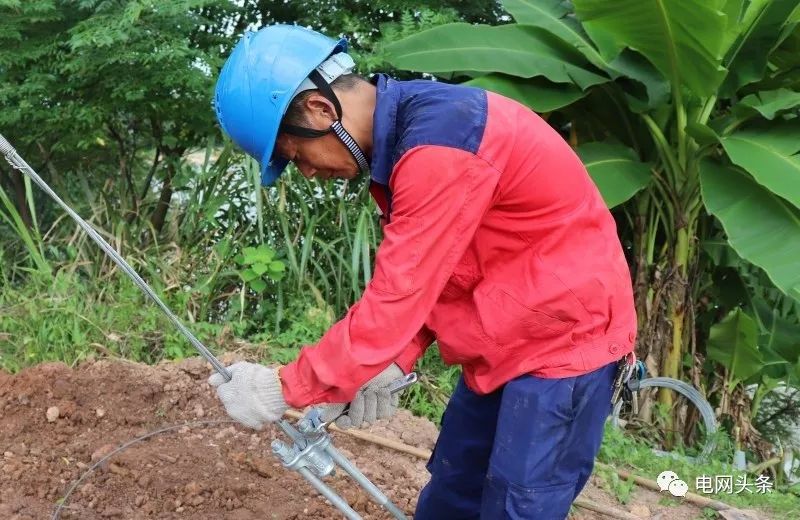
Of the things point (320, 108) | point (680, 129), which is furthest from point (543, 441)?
point (680, 129)

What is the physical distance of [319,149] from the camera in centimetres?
208

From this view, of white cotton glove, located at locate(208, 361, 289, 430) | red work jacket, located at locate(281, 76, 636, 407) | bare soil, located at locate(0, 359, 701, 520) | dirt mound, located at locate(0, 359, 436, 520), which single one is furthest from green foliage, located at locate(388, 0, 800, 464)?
white cotton glove, located at locate(208, 361, 289, 430)

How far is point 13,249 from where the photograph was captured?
211 inches

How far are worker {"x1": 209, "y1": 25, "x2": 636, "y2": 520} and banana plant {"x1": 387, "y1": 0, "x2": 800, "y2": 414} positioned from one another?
1.91 m

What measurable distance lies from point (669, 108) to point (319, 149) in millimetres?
3157

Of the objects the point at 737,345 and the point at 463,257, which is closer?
the point at 463,257

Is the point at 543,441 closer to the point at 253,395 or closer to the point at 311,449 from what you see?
the point at 311,449

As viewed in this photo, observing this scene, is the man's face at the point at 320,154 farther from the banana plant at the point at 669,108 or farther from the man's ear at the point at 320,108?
the banana plant at the point at 669,108

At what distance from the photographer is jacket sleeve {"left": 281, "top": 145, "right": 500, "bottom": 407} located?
1884 millimetres

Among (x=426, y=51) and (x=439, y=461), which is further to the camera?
(x=426, y=51)

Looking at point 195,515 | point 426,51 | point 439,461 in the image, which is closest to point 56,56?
point 426,51

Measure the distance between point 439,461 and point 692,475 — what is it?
1.86m

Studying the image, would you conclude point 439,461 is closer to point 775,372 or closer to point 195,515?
point 195,515

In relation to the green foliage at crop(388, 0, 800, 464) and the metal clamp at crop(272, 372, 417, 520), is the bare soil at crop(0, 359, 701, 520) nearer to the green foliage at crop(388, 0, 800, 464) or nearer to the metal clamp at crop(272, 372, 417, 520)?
the metal clamp at crop(272, 372, 417, 520)
